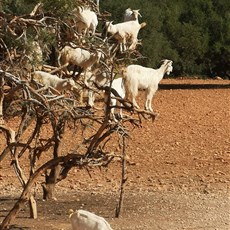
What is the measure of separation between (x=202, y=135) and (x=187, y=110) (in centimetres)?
533

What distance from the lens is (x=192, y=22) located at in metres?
39.6

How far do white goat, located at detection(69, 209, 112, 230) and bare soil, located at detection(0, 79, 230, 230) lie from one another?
2.50 m

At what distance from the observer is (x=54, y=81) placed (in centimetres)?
956

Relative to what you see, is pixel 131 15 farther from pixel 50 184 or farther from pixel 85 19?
pixel 85 19

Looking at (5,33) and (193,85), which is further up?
(5,33)

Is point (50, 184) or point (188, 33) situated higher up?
point (188, 33)

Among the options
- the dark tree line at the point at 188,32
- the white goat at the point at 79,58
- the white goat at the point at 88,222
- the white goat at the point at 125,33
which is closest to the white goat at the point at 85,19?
the white goat at the point at 79,58

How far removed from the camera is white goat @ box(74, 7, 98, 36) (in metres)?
9.58

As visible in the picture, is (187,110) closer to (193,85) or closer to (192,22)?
(193,85)

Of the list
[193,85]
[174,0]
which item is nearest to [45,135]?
[193,85]

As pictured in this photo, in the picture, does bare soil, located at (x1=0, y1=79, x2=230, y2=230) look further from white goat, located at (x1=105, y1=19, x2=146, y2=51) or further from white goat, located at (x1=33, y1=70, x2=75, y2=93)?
white goat, located at (x1=105, y1=19, x2=146, y2=51)

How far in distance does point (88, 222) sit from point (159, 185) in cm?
577

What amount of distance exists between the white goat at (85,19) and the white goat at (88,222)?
3.23 meters

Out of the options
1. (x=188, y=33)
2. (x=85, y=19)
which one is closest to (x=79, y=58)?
(x=85, y=19)
